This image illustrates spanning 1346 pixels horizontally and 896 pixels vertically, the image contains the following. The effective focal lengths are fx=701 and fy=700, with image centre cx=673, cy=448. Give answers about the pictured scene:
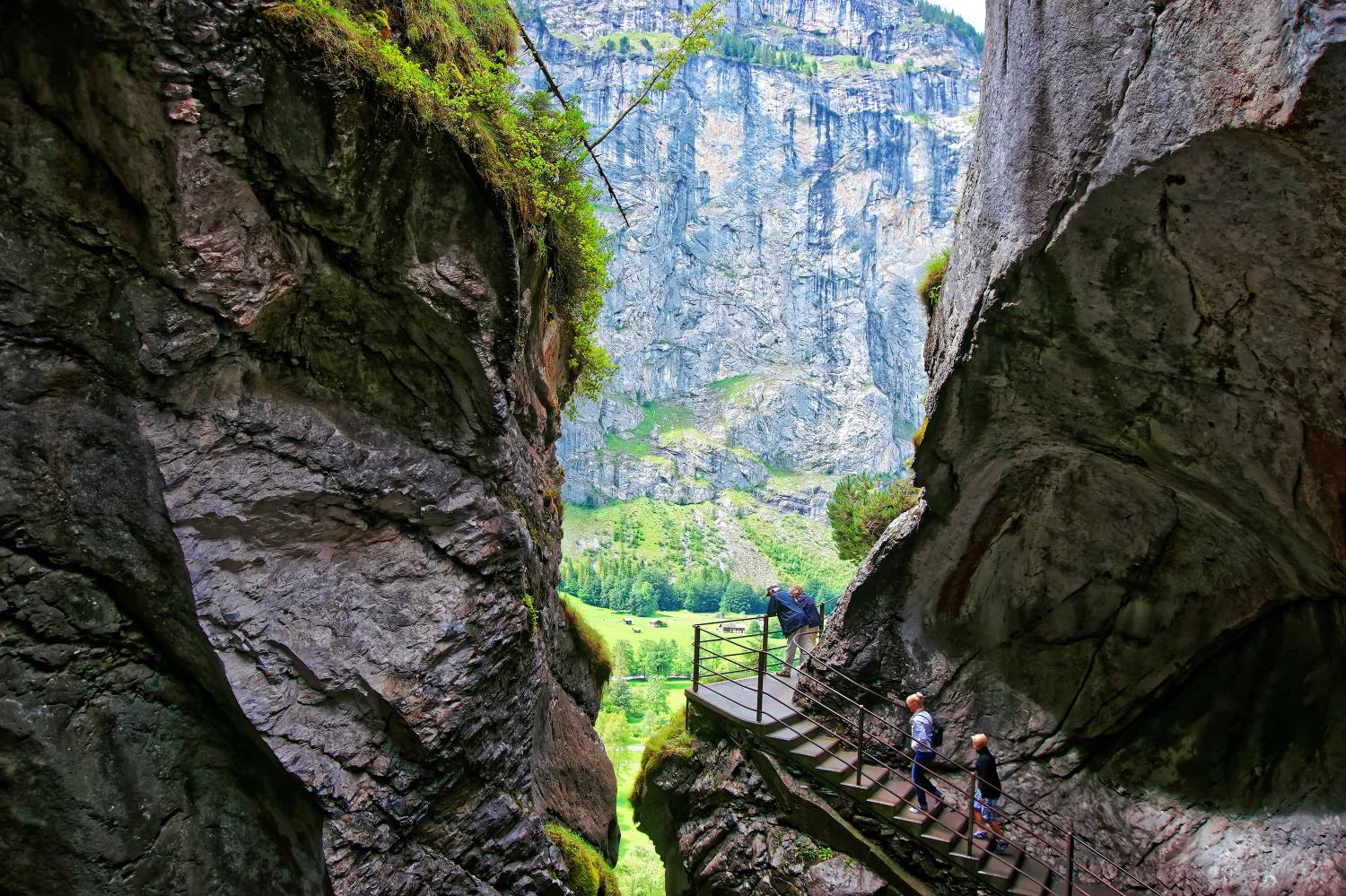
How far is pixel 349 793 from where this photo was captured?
22.5ft

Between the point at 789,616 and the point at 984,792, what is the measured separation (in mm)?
4737

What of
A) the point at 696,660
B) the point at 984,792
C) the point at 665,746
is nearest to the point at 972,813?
the point at 984,792

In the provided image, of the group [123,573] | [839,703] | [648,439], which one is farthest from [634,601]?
[123,573]

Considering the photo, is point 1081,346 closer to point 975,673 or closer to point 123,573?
point 975,673

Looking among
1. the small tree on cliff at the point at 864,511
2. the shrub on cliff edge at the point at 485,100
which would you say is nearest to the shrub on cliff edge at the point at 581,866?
the shrub on cliff edge at the point at 485,100

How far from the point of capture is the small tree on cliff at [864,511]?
659 inches

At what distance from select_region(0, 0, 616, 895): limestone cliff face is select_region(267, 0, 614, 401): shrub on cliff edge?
305 millimetres

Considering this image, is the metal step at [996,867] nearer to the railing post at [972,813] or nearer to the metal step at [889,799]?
the railing post at [972,813]

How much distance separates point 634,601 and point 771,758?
74521 millimetres

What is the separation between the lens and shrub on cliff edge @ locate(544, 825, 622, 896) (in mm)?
9266

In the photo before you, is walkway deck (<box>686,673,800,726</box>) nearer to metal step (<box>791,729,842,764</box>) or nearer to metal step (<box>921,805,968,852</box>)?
metal step (<box>791,729,842,764</box>)

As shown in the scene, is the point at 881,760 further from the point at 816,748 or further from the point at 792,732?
the point at 792,732

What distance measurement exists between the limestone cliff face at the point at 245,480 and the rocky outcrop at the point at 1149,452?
5.85 metres

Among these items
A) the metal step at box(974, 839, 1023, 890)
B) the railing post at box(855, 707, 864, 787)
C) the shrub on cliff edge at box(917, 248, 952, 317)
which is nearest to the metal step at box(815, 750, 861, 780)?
the railing post at box(855, 707, 864, 787)
